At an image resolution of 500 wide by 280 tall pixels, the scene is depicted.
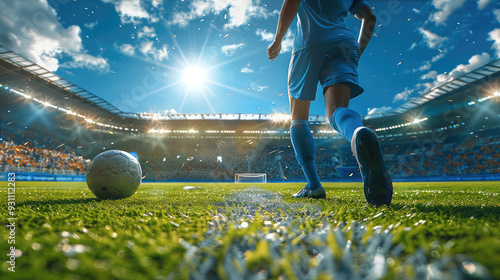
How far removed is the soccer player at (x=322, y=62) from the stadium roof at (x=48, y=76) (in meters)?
20.0

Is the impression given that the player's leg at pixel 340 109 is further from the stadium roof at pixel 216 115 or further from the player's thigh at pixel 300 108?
the stadium roof at pixel 216 115

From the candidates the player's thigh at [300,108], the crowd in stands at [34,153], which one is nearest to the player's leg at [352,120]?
the player's thigh at [300,108]

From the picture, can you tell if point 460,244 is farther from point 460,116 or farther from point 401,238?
point 460,116

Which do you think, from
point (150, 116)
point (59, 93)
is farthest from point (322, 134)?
point (59, 93)

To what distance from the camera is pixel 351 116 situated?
1998mm

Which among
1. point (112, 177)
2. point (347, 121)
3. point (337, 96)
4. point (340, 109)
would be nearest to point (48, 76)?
point (112, 177)

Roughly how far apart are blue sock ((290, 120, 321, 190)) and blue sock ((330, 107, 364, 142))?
0.53 m

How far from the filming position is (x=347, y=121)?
196 cm

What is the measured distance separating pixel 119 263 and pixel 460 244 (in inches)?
33.7

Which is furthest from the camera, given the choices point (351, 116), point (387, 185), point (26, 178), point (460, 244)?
point (26, 178)

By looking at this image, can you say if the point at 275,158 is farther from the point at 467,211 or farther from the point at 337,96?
the point at 467,211

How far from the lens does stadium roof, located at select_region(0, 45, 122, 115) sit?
1555 centimetres

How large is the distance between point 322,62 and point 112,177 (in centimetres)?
252

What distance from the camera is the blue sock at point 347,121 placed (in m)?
1.90
